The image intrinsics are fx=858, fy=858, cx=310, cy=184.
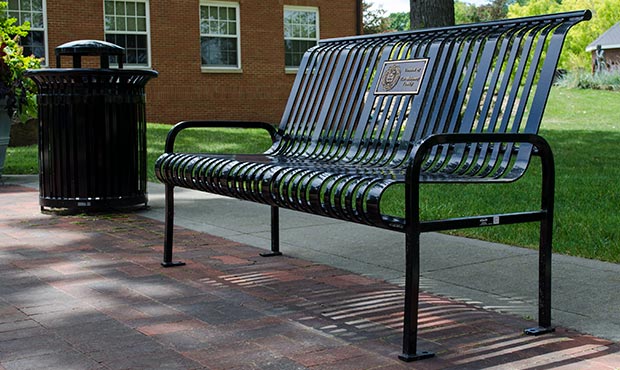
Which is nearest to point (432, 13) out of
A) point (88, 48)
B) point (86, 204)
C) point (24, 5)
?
point (88, 48)

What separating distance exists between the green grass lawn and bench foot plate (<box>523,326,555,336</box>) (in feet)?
4.99

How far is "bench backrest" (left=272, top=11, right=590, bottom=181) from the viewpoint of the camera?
12.7ft

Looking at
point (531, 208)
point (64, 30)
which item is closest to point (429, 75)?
point (531, 208)

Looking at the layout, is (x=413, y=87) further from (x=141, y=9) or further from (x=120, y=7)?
(x=141, y=9)

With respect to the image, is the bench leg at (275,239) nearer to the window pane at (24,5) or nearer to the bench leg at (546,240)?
the bench leg at (546,240)

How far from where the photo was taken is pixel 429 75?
4449 millimetres

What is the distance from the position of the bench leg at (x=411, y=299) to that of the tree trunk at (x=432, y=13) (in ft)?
29.2

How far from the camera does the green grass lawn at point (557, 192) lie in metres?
5.61

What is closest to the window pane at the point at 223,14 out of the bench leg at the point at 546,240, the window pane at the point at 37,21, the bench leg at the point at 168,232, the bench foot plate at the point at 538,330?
the window pane at the point at 37,21

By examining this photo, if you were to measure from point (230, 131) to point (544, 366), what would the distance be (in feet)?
46.1

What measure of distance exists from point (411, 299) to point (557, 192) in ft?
16.8

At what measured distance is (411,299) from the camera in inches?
126

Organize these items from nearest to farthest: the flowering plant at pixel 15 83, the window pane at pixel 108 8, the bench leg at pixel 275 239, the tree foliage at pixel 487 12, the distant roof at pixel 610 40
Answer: the bench leg at pixel 275 239
the flowering plant at pixel 15 83
the window pane at pixel 108 8
the distant roof at pixel 610 40
the tree foliage at pixel 487 12

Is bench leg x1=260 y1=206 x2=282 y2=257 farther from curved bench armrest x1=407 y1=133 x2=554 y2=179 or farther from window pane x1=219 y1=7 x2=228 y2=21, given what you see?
window pane x1=219 y1=7 x2=228 y2=21
